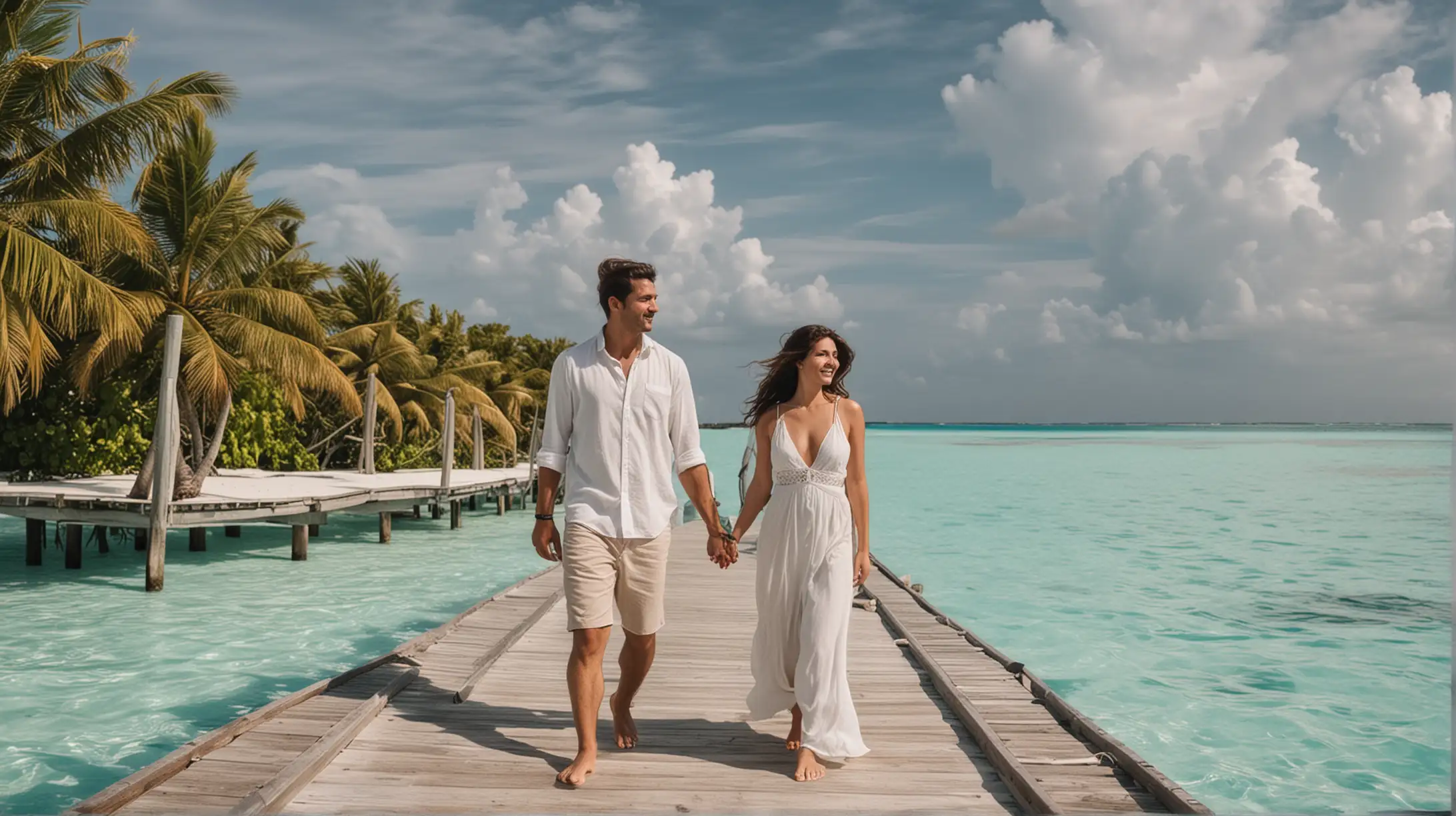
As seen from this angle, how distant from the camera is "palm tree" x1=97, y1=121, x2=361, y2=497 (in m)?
15.9

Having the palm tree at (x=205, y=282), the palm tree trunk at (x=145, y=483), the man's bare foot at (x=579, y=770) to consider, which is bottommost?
the man's bare foot at (x=579, y=770)

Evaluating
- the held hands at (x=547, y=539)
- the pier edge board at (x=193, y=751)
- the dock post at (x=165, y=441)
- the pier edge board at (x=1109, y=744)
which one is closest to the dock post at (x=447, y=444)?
the dock post at (x=165, y=441)

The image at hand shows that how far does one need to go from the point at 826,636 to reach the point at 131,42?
14999 mm

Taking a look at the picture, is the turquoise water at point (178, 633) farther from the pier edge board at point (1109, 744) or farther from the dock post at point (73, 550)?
the pier edge board at point (1109, 744)

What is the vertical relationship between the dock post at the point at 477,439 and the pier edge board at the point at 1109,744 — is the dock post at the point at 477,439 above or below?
above

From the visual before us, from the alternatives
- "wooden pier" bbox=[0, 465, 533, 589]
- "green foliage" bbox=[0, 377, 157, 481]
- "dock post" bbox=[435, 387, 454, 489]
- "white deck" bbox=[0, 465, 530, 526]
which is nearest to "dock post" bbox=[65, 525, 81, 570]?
"wooden pier" bbox=[0, 465, 533, 589]

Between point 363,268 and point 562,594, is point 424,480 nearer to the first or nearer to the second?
point 363,268

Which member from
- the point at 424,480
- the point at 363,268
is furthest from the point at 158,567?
the point at 363,268

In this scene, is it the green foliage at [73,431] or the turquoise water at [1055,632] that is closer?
the turquoise water at [1055,632]

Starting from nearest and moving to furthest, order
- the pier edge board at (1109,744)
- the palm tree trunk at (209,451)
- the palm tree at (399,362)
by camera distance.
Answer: the pier edge board at (1109,744) < the palm tree trunk at (209,451) < the palm tree at (399,362)

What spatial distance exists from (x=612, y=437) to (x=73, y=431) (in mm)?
19192

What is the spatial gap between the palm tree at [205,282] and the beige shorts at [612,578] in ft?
44.7

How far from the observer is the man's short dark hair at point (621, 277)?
13.4 ft

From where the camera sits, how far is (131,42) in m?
14.3
